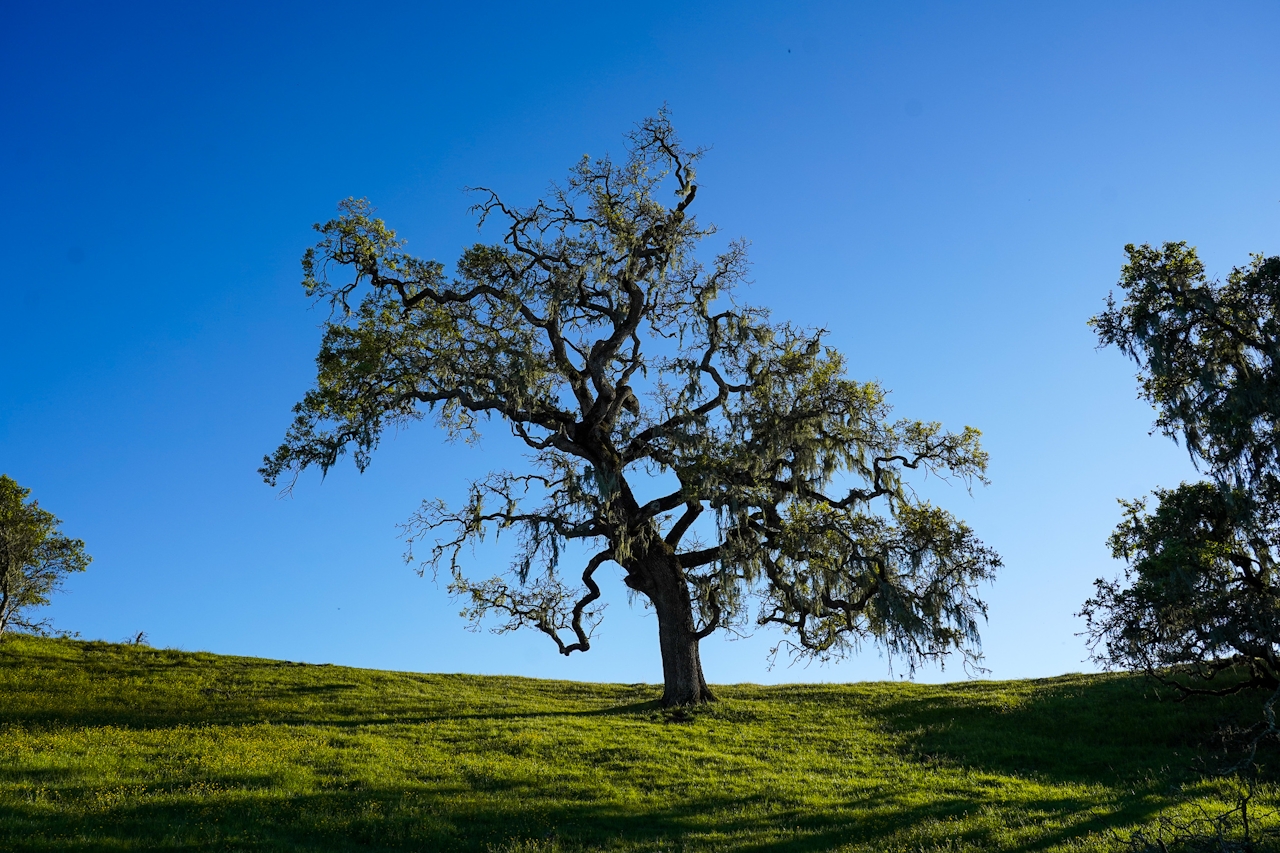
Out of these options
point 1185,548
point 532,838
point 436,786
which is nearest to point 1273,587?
point 1185,548

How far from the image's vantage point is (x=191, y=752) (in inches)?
639

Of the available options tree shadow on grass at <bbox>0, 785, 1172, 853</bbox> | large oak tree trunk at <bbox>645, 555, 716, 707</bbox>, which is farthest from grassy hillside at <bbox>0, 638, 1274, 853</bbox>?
large oak tree trunk at <bbox>645, 555, 716, 707</bbox>

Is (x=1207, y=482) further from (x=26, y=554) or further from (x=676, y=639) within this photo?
(x=26, y=554)

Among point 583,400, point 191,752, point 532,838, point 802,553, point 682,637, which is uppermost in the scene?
point 583,400

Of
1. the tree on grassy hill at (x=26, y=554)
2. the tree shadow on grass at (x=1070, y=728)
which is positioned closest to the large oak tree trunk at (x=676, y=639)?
the tree shadow on grass at (x=1070, y=728)

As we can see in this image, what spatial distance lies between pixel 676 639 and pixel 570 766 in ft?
25.6

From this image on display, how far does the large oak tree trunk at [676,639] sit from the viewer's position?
2391 centimetres

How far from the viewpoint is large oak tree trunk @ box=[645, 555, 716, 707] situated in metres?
23.9

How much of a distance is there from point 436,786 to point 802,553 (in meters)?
11.6

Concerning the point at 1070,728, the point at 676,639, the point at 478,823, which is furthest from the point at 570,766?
the point at 1070,728

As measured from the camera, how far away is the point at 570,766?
54.2 feet

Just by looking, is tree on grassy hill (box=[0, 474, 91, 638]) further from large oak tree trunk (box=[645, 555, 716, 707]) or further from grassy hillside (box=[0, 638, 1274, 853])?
large oak tree trunk (box=[645, 555, 716, 707])

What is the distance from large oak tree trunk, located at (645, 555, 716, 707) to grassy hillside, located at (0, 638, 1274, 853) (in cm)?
119

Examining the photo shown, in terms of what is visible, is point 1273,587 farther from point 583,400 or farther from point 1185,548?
point 583,400
